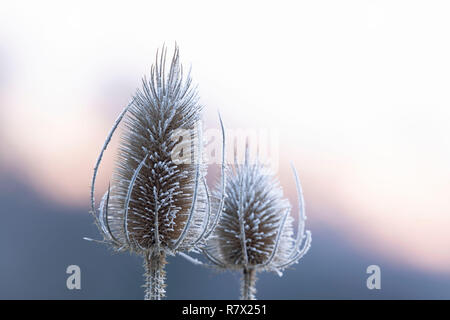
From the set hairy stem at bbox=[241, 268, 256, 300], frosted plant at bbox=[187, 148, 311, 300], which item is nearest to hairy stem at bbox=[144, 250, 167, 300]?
frosted plant at bbox=[187, 148, 311, 300]

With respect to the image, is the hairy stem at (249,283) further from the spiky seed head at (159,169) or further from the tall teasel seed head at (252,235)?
the spiky seed head at (159,169)

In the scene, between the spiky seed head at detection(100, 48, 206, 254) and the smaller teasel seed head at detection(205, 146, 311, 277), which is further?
the smaller teasel seed head at detection(205, 146, 311, 277)

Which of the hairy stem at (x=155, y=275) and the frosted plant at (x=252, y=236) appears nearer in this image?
the hairy stem at (x=155, y=275)

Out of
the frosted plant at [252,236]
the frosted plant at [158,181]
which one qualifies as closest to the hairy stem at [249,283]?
the frosted plant at [252,236]

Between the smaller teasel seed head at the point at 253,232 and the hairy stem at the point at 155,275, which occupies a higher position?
the smaller teasel seed head at the point at 253,232

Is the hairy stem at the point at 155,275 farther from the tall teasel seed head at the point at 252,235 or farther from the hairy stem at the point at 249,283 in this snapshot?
the hairy stem at the point at 249,283

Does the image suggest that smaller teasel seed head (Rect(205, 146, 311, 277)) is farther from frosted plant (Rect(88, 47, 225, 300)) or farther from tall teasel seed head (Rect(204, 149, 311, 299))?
frosted plant (Rect(88, 47, 225, 300))

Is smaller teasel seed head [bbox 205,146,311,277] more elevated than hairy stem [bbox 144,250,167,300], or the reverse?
smaller teasel seed head [bbox 205,146,311,277]
